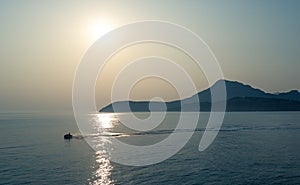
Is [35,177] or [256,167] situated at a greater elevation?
[35,177]

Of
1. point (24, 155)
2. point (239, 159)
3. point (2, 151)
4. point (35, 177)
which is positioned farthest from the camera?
point (2, 151)

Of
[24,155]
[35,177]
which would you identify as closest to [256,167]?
[35,177]

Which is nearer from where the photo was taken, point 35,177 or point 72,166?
point 35,177

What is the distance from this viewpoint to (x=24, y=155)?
70250 millimetres

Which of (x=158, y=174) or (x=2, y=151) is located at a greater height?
(x=2, y=151)

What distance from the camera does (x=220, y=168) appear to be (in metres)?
54.3

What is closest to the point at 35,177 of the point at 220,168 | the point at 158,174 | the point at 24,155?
the point at 158,174

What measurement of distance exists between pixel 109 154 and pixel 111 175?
23.9m

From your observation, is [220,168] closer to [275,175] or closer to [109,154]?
[275,175]

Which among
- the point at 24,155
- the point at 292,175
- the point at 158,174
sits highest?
the point at 24,155

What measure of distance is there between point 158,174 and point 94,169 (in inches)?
486

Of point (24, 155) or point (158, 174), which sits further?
point (24, 155)

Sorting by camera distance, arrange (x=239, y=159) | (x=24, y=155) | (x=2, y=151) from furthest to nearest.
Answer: (x=2, y=151)
(x=24, y=155)
(x=239, y=159)

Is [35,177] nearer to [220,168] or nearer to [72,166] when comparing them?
[72,166]
